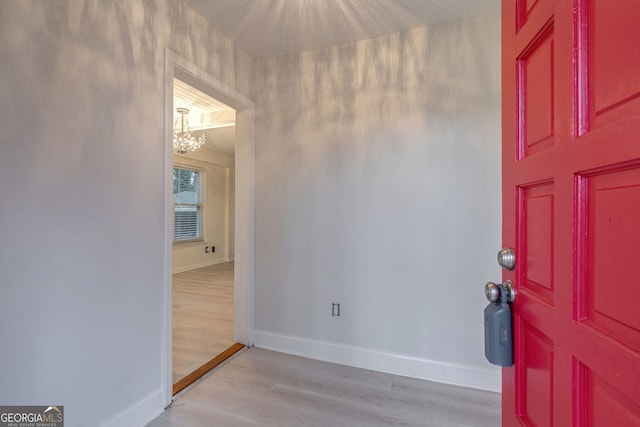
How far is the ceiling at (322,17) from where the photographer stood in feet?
6.23

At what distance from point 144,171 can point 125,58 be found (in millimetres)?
607

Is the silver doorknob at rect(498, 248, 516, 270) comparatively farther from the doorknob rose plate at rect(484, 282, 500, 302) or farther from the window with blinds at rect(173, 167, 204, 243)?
the window with blinds at rect(173, 167, 204, 243)

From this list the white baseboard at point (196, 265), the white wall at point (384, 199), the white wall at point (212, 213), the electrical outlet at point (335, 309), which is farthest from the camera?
the white wall at point (212, 213)

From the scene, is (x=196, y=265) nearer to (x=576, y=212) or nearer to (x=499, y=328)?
(x=499, y=328)

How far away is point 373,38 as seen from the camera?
226 centimetres

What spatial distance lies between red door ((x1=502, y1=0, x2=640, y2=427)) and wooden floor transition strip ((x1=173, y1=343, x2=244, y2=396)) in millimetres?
1974

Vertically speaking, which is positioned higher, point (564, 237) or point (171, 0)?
point (171, 0)

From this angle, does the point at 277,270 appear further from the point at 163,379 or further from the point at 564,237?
the point at 564,237

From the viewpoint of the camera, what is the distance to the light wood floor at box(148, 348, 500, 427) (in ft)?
5.46

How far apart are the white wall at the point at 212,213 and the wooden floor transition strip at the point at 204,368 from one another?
3.73m

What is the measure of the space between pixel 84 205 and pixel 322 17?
1.93 m

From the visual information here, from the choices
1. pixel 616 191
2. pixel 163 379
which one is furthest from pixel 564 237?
pixel 163 379

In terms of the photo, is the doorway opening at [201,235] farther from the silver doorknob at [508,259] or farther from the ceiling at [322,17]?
the silver doorknob at [508,259]

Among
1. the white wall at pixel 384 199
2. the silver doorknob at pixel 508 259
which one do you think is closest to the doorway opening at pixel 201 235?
the white wall at pixel 384 199
